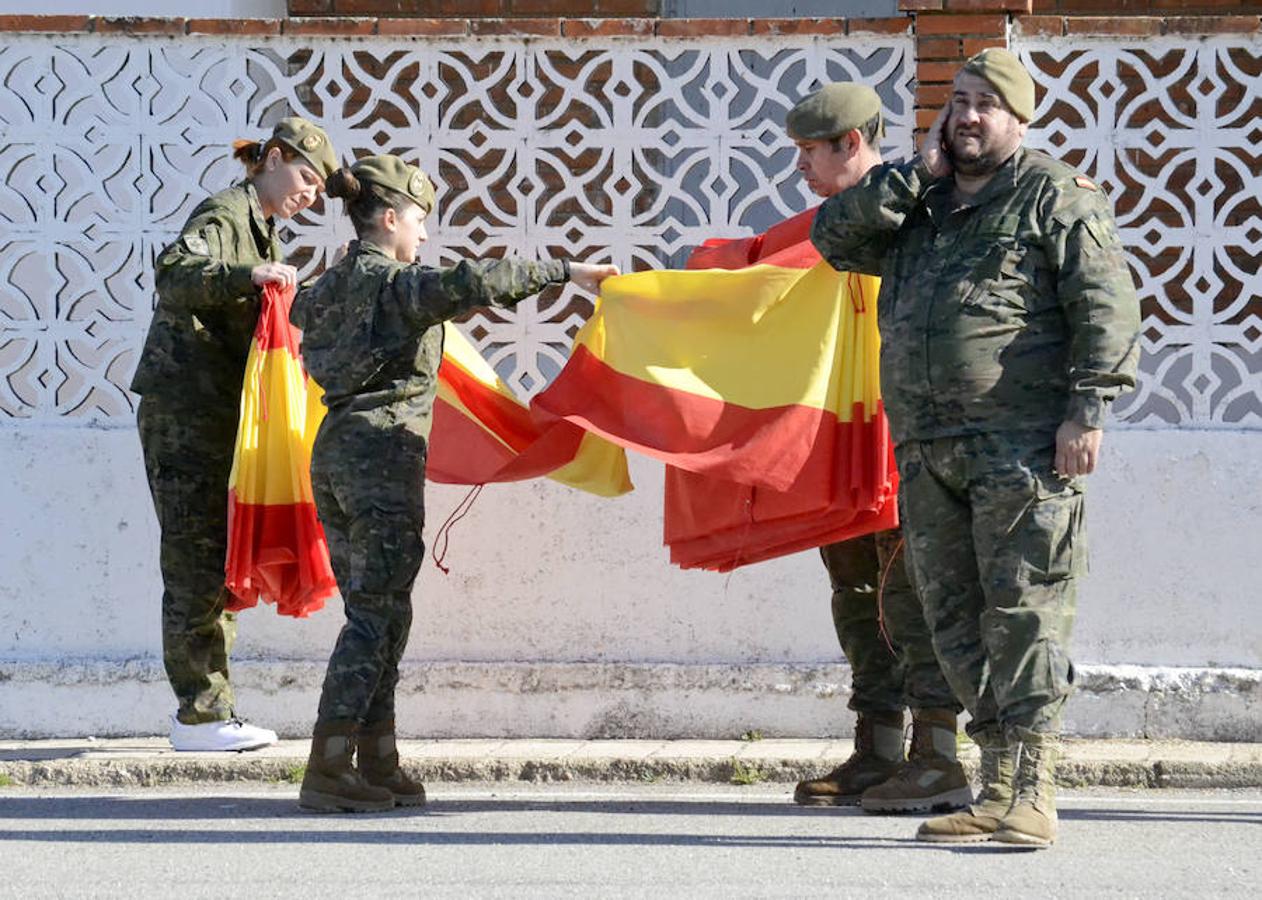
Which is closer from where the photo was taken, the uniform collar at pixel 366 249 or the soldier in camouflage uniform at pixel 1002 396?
the soldier in camouflage uniform at pixel 1002 396

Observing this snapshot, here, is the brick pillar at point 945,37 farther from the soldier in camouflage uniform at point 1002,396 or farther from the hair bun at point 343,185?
the hair bun at point 343,185

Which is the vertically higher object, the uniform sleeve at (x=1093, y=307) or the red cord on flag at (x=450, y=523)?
the uniform sleeve at (x=1093, y=307)

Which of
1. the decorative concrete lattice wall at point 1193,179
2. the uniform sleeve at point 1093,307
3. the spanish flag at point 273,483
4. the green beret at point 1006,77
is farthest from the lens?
the decorative concrete lattice wall at point 1193,179

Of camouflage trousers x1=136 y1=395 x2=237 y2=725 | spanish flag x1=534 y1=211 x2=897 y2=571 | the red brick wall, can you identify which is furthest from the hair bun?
the red brick wall

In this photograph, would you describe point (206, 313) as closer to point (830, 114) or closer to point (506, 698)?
point (506, 698)

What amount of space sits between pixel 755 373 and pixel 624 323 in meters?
0.51

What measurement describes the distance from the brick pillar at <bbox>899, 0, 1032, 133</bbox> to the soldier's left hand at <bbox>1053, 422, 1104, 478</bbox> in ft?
8.35

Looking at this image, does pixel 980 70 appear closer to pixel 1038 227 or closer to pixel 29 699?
pixel 1038 227

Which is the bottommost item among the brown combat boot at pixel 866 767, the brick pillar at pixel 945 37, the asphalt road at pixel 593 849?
the asphalt road at pixel 593 849

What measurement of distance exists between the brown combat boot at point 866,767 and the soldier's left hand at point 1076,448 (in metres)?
1.45

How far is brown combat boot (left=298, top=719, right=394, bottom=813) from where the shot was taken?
7254mm

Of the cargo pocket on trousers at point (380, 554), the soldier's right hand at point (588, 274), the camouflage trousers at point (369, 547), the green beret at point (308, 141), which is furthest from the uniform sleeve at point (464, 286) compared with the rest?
the green beret at point (308, 141)

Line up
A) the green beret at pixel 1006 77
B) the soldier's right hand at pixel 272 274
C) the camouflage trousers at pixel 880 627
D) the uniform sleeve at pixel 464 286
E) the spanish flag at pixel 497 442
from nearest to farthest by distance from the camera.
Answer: the green beret at pixel 1006 77 → the uniform sleeve at pixel 464 286 → the camouflage trousers at pixel 880 627 → the soldier's right hand at pixel 272 274 → the spanish flag at pixel 497 442

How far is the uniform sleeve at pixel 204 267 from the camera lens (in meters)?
7.83
